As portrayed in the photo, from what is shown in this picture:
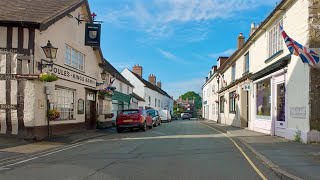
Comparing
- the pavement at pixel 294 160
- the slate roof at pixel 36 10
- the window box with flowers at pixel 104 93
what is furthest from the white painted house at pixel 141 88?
the pavement at pixel 294 160

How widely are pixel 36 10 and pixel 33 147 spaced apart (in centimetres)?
771

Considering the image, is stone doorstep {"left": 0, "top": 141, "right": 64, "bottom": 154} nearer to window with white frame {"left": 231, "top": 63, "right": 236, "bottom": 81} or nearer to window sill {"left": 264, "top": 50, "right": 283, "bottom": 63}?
window sill {"left": 264, "top": 50, "right": 283, "bottom": 63}

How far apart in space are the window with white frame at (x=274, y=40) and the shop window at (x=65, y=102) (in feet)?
38.0

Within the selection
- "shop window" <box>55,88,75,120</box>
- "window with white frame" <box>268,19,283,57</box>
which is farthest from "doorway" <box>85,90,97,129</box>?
"window with white frame" <box>268,19,283,57</box>

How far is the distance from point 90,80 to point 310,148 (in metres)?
16.2

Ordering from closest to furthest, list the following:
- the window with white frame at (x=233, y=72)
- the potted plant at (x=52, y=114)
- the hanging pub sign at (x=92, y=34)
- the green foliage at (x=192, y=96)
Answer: the potted plant at (x=52, y=114) → the hanging pub sign at (x=92, y=34) → the window with white frame at (x=233, y=72) → the green foliage at (x=192, y=96)

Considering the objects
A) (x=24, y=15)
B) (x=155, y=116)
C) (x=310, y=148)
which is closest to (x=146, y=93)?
(x=155, y=116)

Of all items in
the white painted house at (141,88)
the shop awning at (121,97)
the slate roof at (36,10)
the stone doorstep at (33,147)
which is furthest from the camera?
the white painted house at (141,88)

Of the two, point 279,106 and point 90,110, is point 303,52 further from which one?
point 90,110

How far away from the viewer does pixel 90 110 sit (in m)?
26.5

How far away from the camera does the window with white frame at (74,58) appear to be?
21.7 meters

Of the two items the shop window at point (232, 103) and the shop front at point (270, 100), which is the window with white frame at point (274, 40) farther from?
the shop window at point (232, 103)

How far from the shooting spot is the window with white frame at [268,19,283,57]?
62.6ft

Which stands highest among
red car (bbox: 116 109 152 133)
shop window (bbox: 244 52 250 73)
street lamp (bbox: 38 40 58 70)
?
shop window (bbox: 244 52 250 73)
